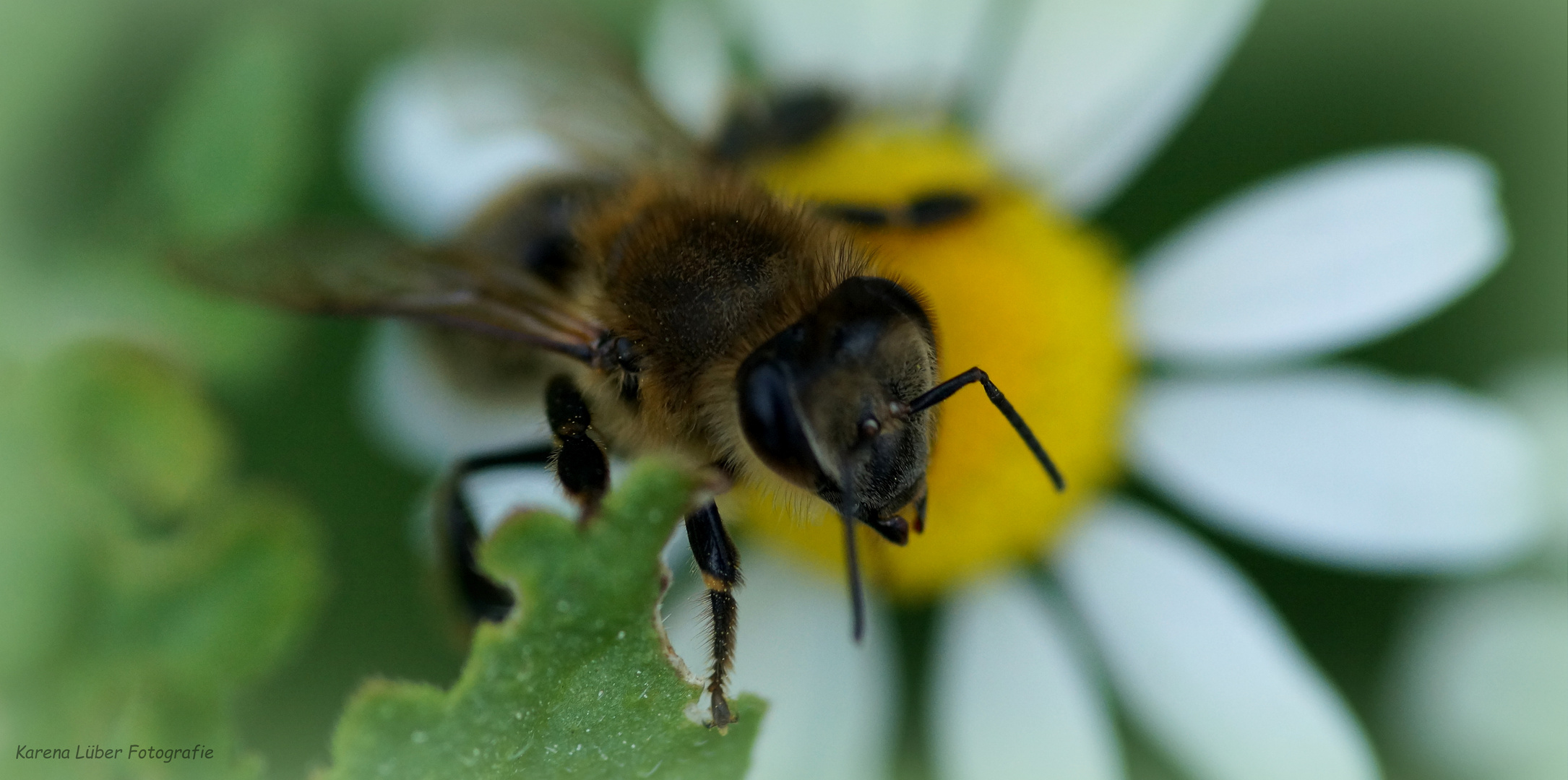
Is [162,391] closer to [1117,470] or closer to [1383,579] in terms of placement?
[1117,470]

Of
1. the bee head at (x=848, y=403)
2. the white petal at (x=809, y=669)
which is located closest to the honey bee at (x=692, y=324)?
the bee head at (x=848, y=403)

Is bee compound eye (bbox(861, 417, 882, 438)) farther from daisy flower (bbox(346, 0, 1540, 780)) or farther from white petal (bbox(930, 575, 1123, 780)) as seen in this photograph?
white petal (bbox(930, 575, 1123, 780))

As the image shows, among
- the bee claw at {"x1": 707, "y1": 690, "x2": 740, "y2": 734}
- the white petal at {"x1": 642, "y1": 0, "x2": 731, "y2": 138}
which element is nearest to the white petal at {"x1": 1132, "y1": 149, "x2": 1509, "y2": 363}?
the white petal at {"x1": 642, "y1": 0, "x2": 731, "y2": 138}

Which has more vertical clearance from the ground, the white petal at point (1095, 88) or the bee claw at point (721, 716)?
the white petal at point (1095, 88)

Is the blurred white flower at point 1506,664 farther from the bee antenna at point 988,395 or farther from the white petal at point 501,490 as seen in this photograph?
the white petal at point 501,490

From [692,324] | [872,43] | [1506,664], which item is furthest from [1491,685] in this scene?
[692,324]

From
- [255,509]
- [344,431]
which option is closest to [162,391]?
[255,509]
